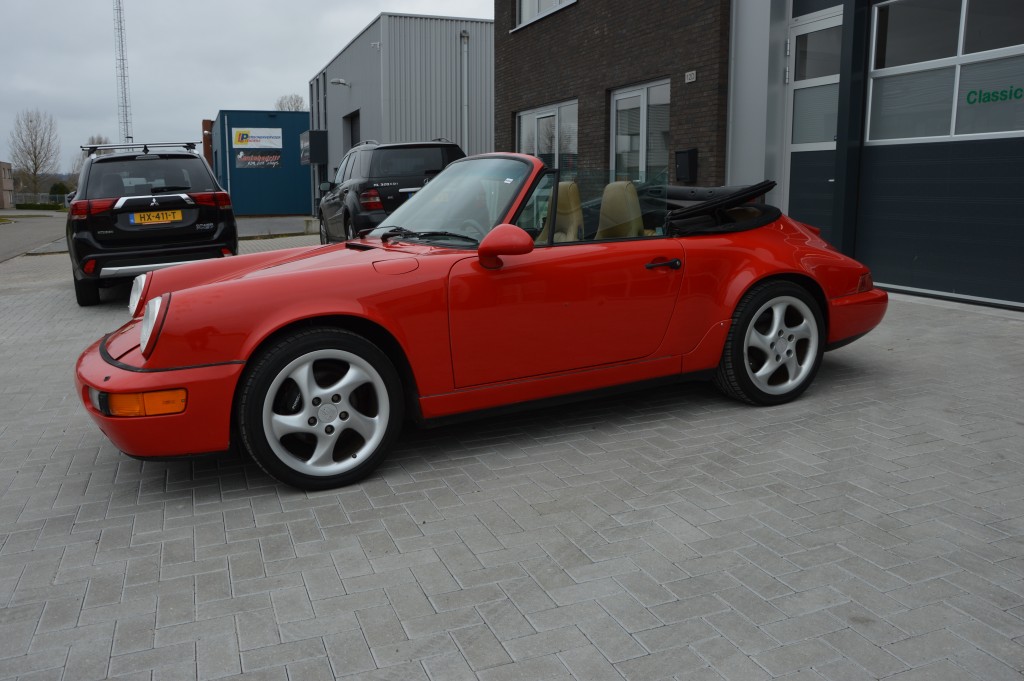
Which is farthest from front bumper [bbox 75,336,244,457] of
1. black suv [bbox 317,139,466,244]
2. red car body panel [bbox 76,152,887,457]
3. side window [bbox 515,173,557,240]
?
black suv [bbox 317,139,466,244]

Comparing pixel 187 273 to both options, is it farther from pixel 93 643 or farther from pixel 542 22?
pixel 542 22

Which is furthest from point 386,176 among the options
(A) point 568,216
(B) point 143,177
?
(A) point 568,216

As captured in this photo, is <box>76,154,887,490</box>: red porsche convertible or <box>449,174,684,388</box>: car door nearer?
<box>76,154,887,490</box>: red porsche convertible

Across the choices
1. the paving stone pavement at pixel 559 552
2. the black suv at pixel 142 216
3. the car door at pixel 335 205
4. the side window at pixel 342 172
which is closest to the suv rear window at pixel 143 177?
the black suv at pixel 142 216

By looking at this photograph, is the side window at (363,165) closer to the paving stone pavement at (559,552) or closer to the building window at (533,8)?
the building window at (533,8)

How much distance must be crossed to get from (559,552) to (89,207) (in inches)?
310

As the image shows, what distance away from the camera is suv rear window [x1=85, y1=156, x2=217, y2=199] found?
30.8ft

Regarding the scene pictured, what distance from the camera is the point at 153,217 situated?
9.33 meters

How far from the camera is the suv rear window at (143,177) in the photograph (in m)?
9.39

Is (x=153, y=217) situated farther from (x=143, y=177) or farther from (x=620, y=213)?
(x=620, y=213)

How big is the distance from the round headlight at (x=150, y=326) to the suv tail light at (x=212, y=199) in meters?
6.26

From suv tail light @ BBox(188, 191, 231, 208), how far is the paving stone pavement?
4.90 metres

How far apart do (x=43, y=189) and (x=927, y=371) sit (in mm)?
90227

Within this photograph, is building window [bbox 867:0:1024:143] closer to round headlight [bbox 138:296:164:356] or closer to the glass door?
the glass door
